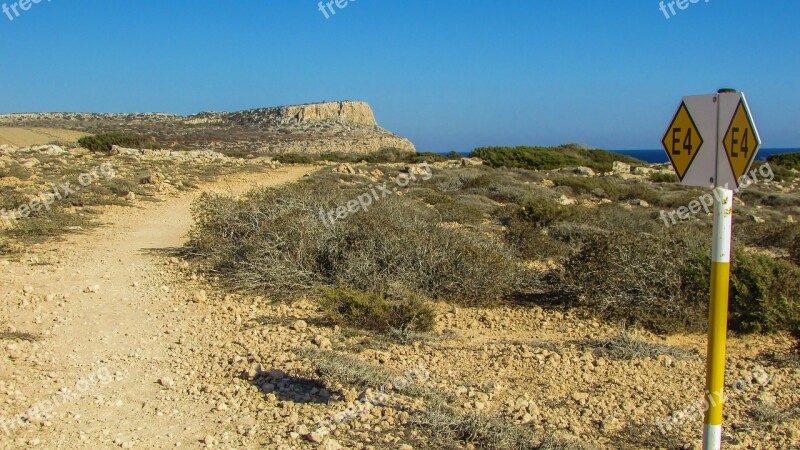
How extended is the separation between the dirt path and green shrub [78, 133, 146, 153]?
2302 centimetres

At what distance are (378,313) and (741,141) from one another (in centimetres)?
349

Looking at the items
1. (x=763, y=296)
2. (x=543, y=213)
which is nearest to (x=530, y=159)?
(x=543, y=213)

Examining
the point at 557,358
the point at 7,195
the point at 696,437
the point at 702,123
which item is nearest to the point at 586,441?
the point at 696,437

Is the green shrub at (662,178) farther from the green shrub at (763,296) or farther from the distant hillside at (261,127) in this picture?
the distant hillside at (261,127)

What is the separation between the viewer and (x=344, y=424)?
3.91 meters

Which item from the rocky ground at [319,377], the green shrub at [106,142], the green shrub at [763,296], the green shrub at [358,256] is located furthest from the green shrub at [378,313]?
the green shrub at [106,142]

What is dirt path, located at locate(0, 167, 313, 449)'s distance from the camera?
3.86 meters

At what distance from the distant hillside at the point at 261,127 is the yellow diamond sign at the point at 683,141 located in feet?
143

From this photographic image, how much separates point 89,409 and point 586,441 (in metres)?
3.22

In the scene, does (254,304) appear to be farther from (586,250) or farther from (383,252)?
(586,250)

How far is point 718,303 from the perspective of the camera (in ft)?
10.1

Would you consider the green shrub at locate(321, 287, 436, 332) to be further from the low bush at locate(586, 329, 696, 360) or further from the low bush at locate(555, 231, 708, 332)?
the low bush at locate(555, 231, 708, 332)

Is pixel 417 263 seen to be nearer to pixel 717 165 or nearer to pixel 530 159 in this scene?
pixel 717 165

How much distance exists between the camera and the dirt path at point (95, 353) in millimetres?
3861
